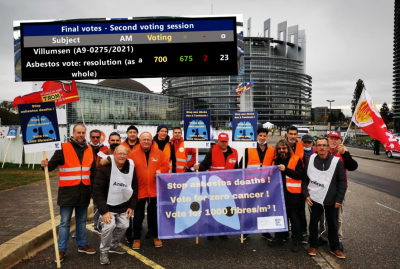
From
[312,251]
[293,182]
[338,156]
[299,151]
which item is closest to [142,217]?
[293,182]

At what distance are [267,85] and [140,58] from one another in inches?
4329

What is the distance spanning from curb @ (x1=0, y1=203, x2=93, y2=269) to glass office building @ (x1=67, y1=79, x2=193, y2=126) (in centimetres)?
4497

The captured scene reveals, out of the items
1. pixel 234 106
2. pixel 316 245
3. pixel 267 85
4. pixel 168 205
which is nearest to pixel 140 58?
pixel 168 205

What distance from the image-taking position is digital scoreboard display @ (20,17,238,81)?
16.5ft

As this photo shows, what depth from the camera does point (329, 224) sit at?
4336mm

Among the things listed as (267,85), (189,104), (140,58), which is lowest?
(140,58)

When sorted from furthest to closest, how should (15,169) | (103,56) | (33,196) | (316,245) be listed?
(15,169) → (33,196) → (103,56) → (316,245)

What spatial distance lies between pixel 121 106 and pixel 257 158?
5778 cm

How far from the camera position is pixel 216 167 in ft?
17.0

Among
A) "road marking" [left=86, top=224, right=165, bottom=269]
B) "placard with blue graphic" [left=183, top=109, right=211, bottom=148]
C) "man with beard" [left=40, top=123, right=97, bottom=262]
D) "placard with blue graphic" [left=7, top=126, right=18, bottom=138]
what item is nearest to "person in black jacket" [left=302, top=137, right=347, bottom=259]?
"placard with blue graphic" [left=183, top=109, right=211, bottom=148]

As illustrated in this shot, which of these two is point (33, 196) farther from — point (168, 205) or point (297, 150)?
point (297, 150)

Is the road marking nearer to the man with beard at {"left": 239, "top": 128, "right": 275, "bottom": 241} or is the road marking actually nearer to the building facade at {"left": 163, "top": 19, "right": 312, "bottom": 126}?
the man with beard at {"left": 239, "top": 128, "right": 275, "bottom": 241}

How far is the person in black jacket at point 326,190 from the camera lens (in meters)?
4.26

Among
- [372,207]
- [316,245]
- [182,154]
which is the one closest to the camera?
[316,245]
